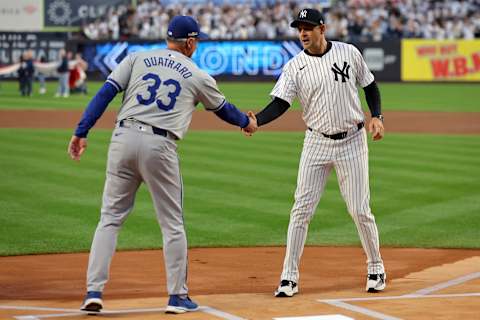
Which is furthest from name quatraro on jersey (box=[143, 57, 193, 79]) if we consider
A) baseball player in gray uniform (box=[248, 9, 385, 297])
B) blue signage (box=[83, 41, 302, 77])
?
blue signage (box=[83, 41, 302, 77])

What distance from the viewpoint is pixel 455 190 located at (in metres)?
14.0

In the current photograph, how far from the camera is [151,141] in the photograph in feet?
23.4

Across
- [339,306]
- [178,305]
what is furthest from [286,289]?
[178,305]

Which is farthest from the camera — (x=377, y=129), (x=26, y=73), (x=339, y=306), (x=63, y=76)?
(x=63, y=76)

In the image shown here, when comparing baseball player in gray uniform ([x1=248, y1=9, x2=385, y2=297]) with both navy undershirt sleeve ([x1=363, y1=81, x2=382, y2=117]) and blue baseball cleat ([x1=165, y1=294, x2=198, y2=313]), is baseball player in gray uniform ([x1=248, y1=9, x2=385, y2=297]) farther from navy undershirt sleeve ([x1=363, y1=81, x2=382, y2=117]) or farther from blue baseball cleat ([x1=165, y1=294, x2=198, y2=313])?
blue baseball cleat ([x1=165, y1=294, x2=198, y2=313])

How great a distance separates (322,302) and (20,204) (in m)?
6.13

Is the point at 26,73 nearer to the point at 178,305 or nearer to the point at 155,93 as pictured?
the point at 155,93

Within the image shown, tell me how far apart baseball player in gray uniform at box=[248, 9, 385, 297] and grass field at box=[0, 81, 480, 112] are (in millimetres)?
19168

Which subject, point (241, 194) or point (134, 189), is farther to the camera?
point (241, 194)

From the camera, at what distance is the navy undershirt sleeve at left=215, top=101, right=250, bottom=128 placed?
7.54 m

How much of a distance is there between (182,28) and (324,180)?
5.57 ft

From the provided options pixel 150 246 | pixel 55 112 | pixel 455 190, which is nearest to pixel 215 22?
pixel 55 112

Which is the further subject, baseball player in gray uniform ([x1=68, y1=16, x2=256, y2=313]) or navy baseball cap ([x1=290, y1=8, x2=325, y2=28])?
navy baseball cap ([x1=290, y1=8, x2=325, y2=28])

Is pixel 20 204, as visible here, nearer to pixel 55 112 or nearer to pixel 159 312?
pixel 159 312
